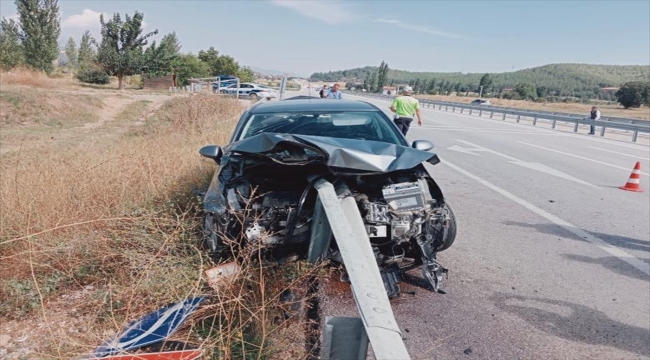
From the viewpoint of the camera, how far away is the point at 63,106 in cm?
2114

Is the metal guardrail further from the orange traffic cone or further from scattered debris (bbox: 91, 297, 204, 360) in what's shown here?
the orange traffic cone

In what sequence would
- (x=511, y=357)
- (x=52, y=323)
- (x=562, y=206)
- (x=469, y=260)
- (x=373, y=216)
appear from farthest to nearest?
(x=562, y=206)
(x=469, y=260)
(x=373, y=216)
(x=52, y=323)
(x=511, y=357)

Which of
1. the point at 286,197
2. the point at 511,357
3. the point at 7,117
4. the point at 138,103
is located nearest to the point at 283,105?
the point at 286,197

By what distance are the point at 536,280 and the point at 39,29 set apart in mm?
48786

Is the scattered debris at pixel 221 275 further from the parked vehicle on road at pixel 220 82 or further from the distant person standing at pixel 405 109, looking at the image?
the parked vehicle on road at pixel 220 82

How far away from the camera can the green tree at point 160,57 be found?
4409cm

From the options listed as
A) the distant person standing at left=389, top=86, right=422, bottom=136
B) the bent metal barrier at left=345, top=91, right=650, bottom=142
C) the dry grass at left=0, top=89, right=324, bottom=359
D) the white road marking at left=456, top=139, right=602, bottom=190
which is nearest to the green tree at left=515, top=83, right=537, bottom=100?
the bent metal barrier at left=345, top=91, right=650, bottom=142

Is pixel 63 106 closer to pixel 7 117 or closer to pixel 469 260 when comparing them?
pixel 7 117

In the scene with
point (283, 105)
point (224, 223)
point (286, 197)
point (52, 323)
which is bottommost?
point (52, 323)

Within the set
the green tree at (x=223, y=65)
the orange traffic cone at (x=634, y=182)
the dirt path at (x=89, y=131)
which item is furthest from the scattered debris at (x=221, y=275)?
→ the green tree at (x=223, y=65)

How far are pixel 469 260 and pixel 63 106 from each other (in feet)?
73.2

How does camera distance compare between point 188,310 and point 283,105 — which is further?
point 283,105

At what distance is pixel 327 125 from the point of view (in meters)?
5.06

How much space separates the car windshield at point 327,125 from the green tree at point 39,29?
149 feet
